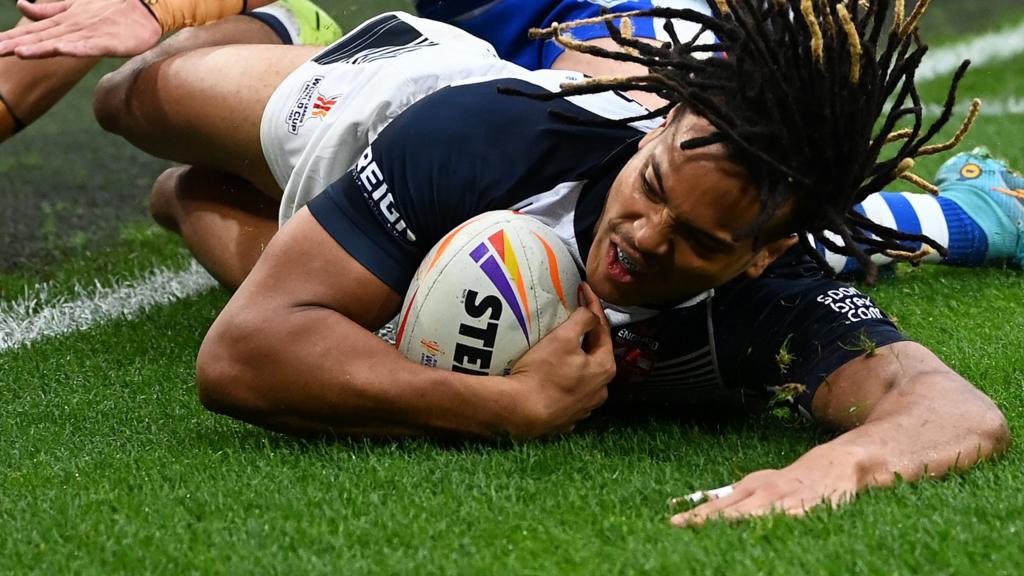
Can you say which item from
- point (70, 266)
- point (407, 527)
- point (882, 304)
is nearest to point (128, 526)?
point (407, 527)

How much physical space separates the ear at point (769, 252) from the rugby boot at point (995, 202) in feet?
5.73

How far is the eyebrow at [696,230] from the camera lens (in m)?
2.90

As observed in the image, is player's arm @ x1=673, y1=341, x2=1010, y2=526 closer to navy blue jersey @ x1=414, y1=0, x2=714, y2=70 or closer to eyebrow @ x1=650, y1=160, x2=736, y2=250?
eyebrow @ x1=650, y1=160, x2=736, y2=250

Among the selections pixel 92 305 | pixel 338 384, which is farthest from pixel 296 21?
pixel 338 384

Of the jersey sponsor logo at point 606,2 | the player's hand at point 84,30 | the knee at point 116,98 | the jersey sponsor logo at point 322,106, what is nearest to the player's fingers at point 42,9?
the player's hand at point 84,30

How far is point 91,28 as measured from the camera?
13.7 feet

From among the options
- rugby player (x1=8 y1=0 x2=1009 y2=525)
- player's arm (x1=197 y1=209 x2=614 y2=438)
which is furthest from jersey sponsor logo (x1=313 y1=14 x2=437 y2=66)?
player's arm (x1=197 y1=209 x2=614 y2=438)

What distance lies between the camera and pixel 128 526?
267 centimetres

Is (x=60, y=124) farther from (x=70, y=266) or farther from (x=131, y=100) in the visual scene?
(x=131, y=100)

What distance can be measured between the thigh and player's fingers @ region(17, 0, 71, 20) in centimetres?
30

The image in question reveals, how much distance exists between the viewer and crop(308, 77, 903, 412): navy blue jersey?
127 inches

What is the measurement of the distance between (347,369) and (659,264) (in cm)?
70

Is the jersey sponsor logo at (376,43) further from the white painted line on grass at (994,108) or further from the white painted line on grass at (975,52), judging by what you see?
the white painted line on grass at (975,52)

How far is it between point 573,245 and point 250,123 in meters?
1.25
